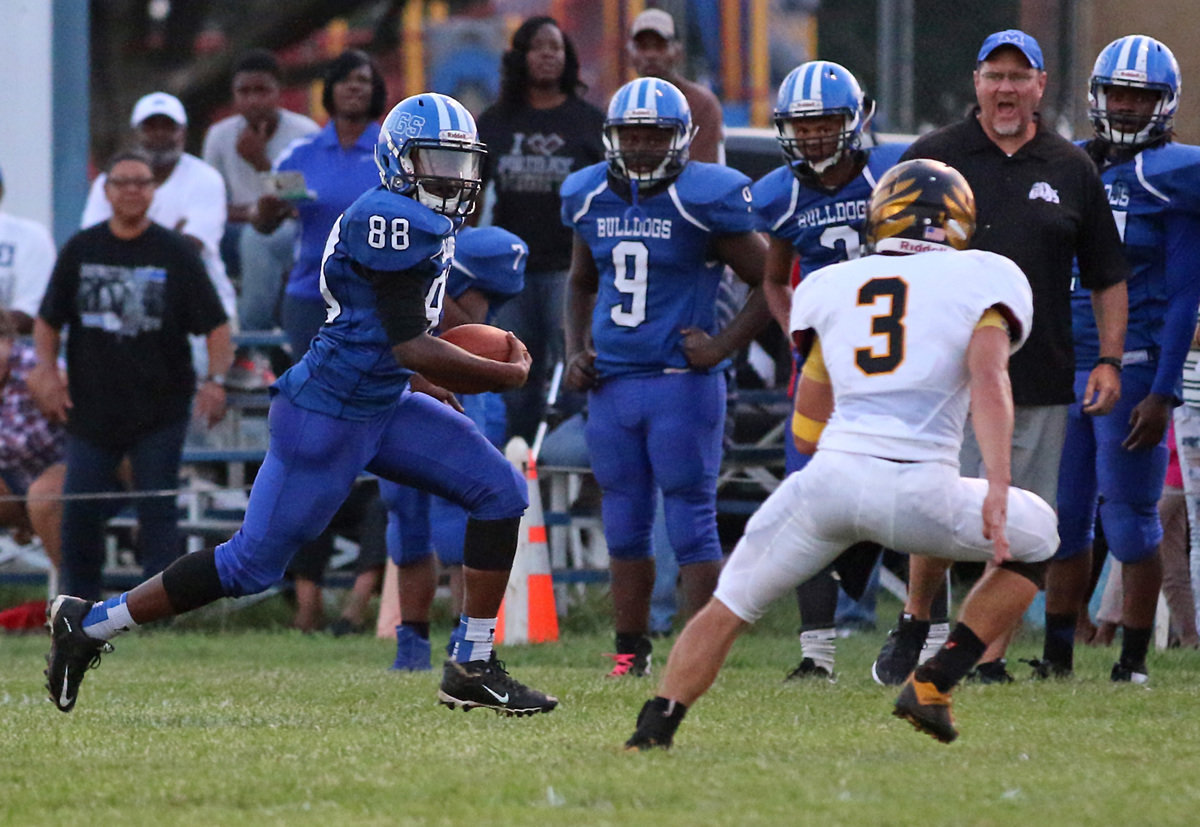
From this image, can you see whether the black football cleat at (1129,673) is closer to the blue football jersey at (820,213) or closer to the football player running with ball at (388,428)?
the blue football jersey at (820,213)

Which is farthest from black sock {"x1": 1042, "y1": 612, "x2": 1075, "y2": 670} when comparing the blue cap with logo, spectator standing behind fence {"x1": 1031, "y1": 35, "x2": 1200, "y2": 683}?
the blue cap with logo

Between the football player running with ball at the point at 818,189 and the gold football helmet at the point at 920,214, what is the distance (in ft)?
7.47

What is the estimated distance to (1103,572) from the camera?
9672mm

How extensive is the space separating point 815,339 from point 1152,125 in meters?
2.80

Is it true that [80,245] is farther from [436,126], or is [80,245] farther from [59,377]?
[436,126]

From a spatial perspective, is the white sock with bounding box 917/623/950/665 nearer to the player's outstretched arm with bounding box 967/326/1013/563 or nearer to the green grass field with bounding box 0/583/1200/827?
the green grass field with bounding box 0/583/1200/827

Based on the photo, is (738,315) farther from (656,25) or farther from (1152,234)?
(656,25)

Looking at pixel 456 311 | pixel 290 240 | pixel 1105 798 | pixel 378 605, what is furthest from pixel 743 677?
pixel 290 240

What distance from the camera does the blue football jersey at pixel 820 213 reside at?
739cm

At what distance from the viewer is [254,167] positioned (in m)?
11.8

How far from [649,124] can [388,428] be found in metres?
1.96

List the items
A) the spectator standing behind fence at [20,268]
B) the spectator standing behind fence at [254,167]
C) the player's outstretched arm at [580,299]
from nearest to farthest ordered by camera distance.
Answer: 1. the player's outstretched arm at [580,299]
2. the spectator standing behind fence at [20,268]
3. the spectator standing behind fence at [254,167]

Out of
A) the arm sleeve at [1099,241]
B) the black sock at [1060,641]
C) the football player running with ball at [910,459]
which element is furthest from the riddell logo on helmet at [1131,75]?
the football player running with ball at [910,459]

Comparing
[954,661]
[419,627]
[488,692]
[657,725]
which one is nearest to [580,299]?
[419,627]
